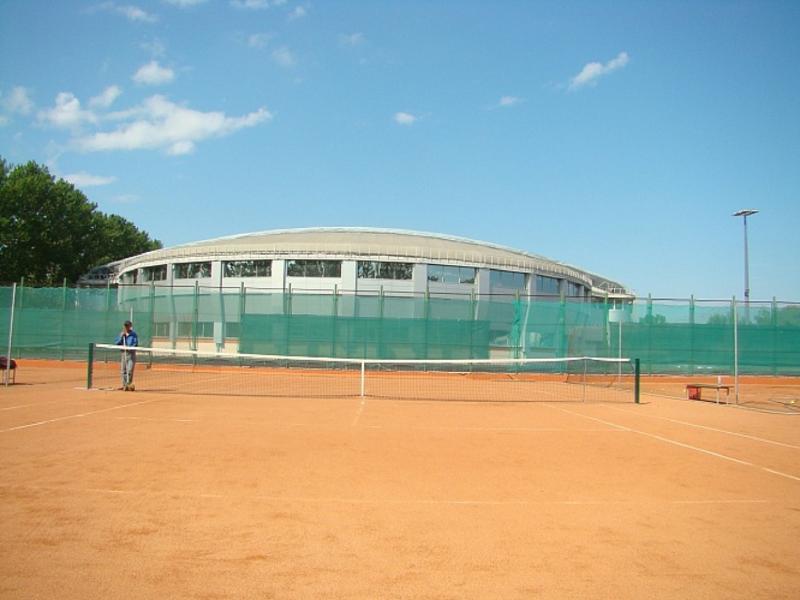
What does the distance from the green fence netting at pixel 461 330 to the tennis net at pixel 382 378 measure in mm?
738

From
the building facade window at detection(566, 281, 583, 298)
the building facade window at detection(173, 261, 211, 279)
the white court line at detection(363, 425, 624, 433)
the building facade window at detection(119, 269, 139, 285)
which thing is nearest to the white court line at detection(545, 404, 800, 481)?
the white court line at detection(363, 425, 624, 433)

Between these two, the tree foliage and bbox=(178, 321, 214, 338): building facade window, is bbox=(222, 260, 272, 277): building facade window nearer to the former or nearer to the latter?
bbox=(178, 321, 214, 338): building facade window

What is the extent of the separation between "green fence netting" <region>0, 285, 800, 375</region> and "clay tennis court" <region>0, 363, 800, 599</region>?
12.4 meters

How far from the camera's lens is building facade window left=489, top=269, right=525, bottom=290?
116 feet

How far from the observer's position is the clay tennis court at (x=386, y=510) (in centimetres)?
379

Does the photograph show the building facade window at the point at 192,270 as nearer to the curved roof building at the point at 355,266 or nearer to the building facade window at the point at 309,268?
the curved roof building at the point at 355,266

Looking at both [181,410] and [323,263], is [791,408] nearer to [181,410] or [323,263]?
[181,410]

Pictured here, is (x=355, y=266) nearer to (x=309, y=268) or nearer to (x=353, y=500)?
(x=309, y=268)

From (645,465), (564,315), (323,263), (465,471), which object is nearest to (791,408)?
(564,315)

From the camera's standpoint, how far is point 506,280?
118ft

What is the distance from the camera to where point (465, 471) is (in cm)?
688

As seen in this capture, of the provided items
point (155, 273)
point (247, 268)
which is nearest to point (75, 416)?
point (247, 268)

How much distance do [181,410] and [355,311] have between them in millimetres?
11961

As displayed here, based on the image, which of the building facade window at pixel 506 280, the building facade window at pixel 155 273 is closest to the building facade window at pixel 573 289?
the building facade window at pixel 506 280
